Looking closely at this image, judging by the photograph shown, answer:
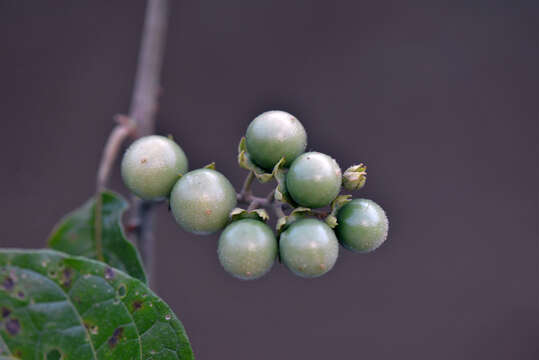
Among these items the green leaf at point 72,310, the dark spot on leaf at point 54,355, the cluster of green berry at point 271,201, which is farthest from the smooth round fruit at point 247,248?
the dark spot on leaf at point 54,355

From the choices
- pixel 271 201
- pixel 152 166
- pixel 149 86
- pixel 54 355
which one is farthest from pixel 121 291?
pixel 149 86

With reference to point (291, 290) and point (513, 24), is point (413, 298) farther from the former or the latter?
point (513, 24)

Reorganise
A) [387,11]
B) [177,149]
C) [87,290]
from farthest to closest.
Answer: [387,11] → [177,149] → [87,290]

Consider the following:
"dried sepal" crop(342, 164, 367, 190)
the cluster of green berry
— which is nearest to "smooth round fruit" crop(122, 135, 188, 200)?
the cluster of green berry

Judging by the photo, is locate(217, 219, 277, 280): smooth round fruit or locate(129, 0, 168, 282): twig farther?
locate(129, 0, 168, 282): twig

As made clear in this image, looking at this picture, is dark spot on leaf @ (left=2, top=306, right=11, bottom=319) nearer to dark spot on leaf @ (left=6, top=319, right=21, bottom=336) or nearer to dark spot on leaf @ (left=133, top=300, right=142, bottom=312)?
dark spot on leaf @ (left=6, top=319, right=21, bottom=336)

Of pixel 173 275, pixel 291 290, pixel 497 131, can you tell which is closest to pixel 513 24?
pixel 497 131
